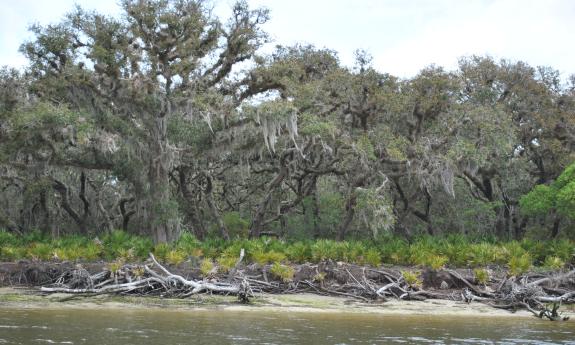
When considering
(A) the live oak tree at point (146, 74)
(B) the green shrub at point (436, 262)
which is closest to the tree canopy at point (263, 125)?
(A) the live oak tree at point (146, 74)

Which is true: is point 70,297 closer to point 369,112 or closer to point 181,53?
point 181,53

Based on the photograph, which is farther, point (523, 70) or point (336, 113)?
point (523, 70)

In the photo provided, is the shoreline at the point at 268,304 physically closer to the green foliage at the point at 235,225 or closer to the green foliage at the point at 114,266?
the green foliage at the point at 114,266

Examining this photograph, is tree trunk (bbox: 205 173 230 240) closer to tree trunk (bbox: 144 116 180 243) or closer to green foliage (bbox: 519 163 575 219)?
tree trunk (bbox: 144 116 180 243)

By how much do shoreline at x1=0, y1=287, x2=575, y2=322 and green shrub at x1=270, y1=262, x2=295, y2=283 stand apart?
592 millimetres

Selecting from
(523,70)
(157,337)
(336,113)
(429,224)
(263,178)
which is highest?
(523,70)

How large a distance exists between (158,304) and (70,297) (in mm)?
2349

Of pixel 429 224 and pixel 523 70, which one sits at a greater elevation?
pixel 523 70

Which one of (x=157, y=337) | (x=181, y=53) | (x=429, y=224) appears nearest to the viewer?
(x=157, y=337)

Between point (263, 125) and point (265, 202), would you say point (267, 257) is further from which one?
point (265, 202)

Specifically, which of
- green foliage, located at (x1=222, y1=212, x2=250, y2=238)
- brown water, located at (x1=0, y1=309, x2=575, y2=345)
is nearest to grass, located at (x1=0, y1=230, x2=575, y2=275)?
brown water, located at (x1=0, y1=309, x2=575, y2=345)

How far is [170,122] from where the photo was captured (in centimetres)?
2398

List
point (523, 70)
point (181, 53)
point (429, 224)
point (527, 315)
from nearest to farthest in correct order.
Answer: point (527, 315) < point (181, 53) < point (523, 70) < point (429, 224)

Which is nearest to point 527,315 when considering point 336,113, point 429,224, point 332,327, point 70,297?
point 332,327
